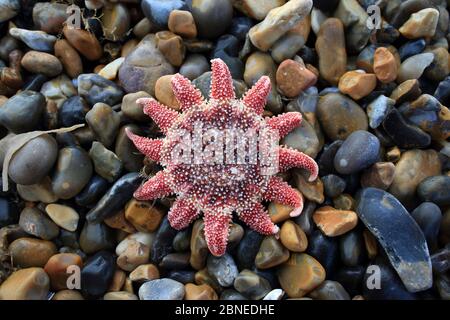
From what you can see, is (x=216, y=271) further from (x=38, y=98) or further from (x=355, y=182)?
(x=38, y=98)

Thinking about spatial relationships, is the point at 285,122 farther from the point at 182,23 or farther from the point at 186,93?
the point at 182,23

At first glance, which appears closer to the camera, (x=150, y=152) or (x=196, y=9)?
(x=150, y=152)

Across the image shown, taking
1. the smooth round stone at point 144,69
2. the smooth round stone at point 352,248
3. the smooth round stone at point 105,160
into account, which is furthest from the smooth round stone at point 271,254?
the smooth round stone at point 144,69

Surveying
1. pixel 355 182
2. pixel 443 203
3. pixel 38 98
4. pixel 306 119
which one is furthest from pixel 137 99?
pixel 443 203

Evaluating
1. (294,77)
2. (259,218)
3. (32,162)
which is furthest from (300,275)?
(32,162)

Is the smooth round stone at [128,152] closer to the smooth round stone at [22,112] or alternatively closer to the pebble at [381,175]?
the smooth round stone at [22,112]

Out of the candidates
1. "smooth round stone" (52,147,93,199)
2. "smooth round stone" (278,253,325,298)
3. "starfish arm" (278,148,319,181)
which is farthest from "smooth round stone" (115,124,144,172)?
"smooth round stone" (278,253,325,298)

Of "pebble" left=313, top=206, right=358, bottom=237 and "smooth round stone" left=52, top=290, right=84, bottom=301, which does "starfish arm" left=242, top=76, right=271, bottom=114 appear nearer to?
"pebble" left=313, top=206, right=358, bottom=237

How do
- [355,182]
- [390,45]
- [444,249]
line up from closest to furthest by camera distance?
[444,249] < [355,182] < [390,45]
